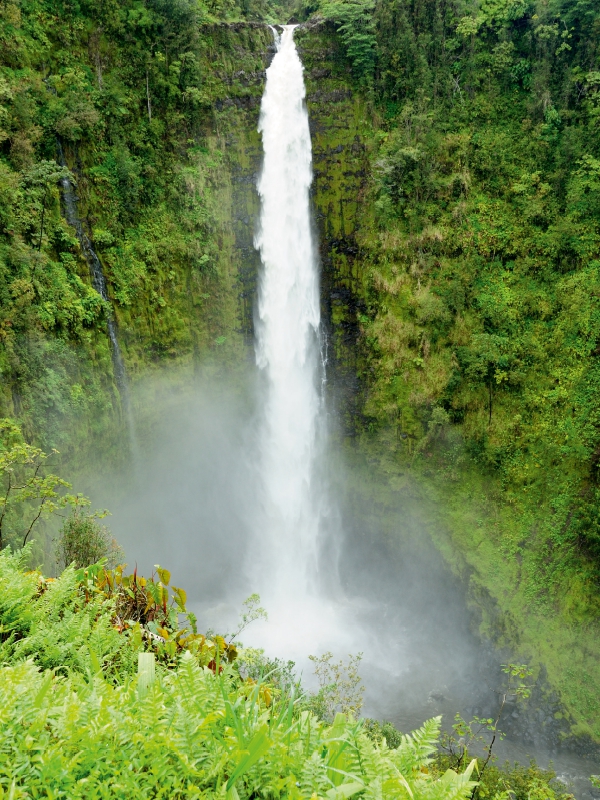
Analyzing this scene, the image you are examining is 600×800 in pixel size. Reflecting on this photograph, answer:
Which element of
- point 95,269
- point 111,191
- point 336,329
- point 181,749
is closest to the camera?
point 181,749

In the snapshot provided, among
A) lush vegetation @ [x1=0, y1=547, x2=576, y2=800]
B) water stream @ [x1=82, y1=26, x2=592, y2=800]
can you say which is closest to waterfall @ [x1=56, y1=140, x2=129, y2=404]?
water stream @ [x1=82, y1=26, x2=592, y2=800]

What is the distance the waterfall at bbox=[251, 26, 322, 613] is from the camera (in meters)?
19.4

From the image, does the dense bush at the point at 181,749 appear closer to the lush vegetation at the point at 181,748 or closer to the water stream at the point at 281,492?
the lush vegetation at the point at 181,748

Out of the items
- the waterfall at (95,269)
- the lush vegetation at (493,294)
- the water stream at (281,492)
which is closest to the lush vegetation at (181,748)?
the lush vegetation at (493,294)

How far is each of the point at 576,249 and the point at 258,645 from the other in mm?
15408

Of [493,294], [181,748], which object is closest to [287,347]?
[493,294]

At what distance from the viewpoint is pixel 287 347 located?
19.4 metres

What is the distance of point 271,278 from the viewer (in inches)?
766

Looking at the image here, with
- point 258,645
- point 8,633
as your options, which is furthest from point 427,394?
point 8,633

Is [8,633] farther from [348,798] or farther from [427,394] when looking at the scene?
[427,394]

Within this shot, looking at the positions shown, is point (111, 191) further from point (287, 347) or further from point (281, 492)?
point (281, 492)

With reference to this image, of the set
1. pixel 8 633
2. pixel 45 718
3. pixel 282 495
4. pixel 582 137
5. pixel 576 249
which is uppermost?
pixel 582 137

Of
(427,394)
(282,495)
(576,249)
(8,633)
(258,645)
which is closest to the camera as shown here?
(8,633)

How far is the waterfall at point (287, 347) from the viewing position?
19.4m
